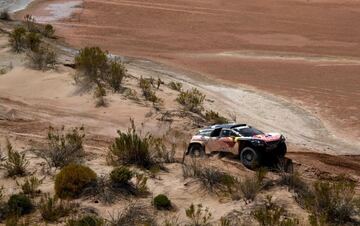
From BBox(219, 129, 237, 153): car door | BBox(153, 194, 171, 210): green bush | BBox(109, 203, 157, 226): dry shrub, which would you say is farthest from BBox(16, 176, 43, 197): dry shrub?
BBox(219, 129, 237, 153): car door

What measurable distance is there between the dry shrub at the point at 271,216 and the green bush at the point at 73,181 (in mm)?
4299

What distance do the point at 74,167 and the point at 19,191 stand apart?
1.50m

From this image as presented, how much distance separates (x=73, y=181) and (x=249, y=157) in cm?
566

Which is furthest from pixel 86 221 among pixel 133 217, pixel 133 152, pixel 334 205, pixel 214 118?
pixel 214 118

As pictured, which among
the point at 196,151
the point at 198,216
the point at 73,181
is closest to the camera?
the point at 198,216

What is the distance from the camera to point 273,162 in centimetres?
1788

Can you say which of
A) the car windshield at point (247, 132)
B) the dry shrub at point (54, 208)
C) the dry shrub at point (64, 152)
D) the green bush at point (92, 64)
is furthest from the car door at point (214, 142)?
the green bush at point (92, 64)

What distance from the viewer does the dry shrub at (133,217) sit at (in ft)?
44.1

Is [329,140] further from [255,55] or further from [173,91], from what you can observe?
[255,55]

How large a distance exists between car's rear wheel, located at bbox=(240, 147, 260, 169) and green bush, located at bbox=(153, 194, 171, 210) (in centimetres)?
405

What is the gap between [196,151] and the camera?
19.8 meters

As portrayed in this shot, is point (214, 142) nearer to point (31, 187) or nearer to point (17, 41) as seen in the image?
point (31, 187)

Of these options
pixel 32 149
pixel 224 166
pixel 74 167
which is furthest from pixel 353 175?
pixel 32 149

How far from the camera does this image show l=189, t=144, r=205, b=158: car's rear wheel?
1945cm
